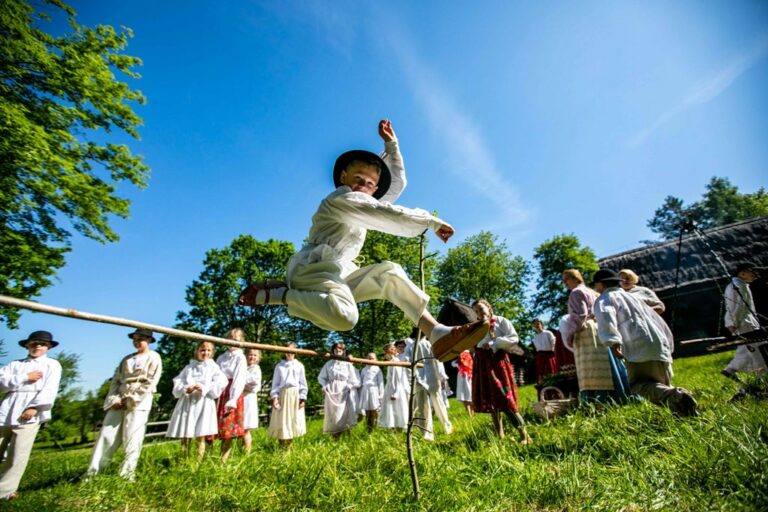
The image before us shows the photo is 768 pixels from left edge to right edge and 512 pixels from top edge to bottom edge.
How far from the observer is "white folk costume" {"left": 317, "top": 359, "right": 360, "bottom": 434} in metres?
8.62

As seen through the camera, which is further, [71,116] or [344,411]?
[71,116]

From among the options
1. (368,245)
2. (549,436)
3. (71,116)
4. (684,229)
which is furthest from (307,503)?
(368,245)

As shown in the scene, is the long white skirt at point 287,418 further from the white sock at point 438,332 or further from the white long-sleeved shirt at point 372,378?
the white sock at point 438,332

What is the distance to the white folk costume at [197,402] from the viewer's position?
613 centimetres

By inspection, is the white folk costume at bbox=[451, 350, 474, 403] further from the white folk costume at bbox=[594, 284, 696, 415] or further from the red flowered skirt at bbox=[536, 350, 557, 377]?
the white folk costume at bbox=[594, 284, 696, 415]

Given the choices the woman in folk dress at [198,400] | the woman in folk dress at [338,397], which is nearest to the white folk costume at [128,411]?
the woman in folk dress at [198,400]

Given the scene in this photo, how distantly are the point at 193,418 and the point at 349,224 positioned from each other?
535 centimetres

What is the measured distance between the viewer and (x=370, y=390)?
33.5 feet

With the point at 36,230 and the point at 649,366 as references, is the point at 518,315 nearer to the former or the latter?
the point at 649,366

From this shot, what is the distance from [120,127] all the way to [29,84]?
2.24m

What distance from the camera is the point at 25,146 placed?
880cm

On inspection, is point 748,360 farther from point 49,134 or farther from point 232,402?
point 49,134

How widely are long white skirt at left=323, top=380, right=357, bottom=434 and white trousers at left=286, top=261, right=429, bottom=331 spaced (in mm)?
6415

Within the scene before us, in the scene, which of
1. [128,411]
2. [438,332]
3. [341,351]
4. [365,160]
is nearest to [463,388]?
[341,351]
